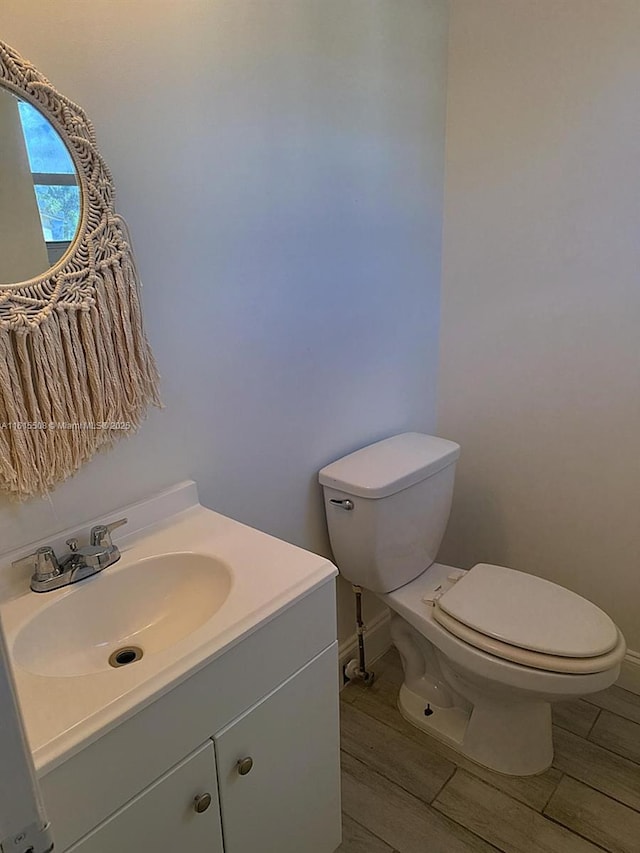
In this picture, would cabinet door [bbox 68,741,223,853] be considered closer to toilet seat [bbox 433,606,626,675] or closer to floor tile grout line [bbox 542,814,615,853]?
toilet seat [bbox 433,606,626,675]

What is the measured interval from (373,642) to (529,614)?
2.27 ft

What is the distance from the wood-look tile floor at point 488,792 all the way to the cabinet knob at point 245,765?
0.62 metres

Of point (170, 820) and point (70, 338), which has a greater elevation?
point (70, 338)

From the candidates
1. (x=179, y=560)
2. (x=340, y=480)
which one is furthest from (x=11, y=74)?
(x=340, y=480)

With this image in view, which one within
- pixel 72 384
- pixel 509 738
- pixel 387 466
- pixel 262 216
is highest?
pixel 262 216

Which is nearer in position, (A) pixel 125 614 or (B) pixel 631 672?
(A) pixel 125 614

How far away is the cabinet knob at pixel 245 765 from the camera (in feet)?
3.14

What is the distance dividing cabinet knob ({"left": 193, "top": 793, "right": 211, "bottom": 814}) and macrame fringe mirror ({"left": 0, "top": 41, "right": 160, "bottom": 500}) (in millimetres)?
593

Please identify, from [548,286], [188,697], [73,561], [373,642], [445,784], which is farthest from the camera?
[373,642]

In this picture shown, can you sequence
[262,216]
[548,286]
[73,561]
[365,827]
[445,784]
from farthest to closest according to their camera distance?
[548,286] < [445,784] < [365,827] < [262,216] < [73,561]

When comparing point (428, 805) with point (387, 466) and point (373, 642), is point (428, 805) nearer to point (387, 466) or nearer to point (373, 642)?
point (373, 642)

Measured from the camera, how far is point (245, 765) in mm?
961

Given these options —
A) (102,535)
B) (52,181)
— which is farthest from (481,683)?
(52,181)

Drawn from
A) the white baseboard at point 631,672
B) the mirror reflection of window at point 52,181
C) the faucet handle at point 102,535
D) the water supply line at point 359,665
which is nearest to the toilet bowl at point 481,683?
the water supply line at point 359,665
